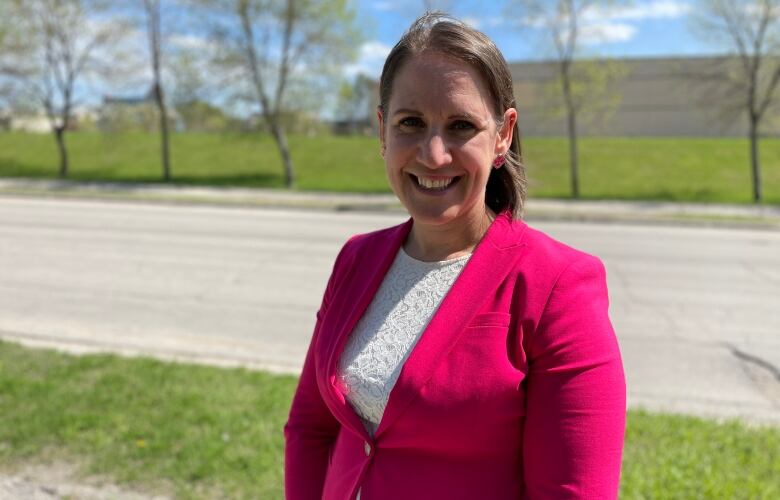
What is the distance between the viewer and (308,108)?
83.6 ft

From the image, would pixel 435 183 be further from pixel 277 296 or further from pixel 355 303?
pixel 277 296

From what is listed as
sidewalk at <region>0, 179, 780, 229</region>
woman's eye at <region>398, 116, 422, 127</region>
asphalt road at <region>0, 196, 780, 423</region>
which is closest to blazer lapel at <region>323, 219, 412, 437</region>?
woman's eye at <region>398, 116, 422, 127</region>

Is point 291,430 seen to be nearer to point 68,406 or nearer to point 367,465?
point 367,465

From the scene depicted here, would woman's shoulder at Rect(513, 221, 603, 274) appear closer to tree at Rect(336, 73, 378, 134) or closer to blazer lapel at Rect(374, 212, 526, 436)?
blazer lapel at Rect(374, 212, 526, 436)

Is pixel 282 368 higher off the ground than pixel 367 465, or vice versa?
pixel 367 465

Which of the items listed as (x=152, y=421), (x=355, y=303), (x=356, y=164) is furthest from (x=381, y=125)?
(x=356, y=164)

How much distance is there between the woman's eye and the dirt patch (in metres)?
2.58

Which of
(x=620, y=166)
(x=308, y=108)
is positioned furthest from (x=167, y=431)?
(x=620, y=166)

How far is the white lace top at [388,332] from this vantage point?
1.61 meters

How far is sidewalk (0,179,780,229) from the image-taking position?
16828mm

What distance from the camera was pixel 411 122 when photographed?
155 cm

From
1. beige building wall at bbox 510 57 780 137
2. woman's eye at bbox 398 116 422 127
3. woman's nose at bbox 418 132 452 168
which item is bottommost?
woman's nose at bbox 418 132 452 168

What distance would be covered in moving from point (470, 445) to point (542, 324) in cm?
31

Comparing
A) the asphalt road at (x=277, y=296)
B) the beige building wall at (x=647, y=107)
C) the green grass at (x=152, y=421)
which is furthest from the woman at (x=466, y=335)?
the beige building wall at (x=647, y=107)
